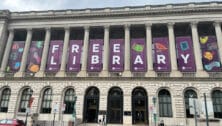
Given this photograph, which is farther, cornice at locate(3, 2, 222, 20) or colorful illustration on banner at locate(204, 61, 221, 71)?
cornice at locate(3, 2, 222, 20)

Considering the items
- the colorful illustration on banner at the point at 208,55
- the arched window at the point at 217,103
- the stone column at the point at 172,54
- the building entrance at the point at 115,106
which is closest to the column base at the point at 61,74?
the building entrance at the point at 115,106

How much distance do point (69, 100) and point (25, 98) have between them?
789 cm

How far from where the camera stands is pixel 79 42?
3900 centimetres

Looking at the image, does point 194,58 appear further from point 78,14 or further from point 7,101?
point 7,101

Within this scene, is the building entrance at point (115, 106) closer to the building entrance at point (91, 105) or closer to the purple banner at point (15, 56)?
the building entrance at point (91, 105)

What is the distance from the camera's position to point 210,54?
114ft

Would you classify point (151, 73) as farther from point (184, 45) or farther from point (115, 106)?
point (115, 106)

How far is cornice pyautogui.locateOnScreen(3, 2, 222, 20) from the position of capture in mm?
37781

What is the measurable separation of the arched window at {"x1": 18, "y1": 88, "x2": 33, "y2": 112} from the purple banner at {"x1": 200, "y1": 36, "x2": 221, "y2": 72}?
29153mm

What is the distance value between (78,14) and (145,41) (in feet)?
44.5

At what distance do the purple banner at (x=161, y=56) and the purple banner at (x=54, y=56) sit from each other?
16508mm

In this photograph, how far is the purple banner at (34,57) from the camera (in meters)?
39.0

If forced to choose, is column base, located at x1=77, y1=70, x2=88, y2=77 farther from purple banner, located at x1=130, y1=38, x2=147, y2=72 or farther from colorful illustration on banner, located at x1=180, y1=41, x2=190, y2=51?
colorful illustration on banner, located at x1=180, y1=41, x2=190, y2=51

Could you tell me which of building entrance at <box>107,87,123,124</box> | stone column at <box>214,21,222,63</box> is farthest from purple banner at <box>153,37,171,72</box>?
stone column at <box>214,21,222,63</box>
